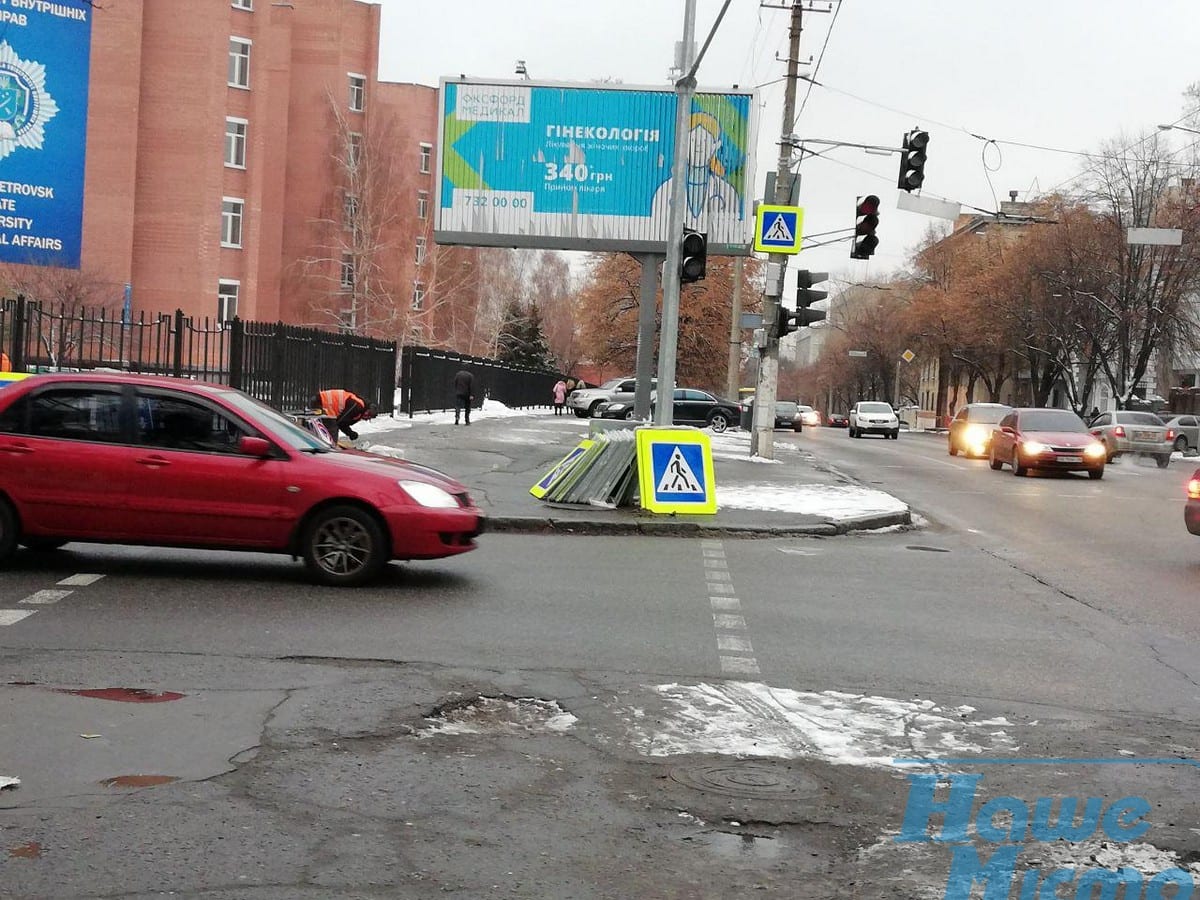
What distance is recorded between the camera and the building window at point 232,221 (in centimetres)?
4891

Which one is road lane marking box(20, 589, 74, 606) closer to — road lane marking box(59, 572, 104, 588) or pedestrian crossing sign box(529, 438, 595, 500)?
road lane marking box(59, 572, 104, 588)

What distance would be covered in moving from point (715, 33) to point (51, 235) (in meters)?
10.3

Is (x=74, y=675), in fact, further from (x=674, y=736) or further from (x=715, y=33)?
(x=715, y=33)

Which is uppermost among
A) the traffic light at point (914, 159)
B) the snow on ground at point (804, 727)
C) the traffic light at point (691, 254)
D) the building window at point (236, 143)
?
the building window at point (236, 143)

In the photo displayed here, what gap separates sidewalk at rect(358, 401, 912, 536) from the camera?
1492 cm

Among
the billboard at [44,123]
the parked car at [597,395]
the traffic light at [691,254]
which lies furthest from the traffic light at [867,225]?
the parked car at [597,395]

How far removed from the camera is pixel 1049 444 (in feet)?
90.5

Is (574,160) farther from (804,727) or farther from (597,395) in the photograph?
(597,395)

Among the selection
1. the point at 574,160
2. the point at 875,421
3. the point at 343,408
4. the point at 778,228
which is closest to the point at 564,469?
the point at 343,408

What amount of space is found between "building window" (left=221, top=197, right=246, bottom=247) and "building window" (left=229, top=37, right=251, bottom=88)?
4.29m

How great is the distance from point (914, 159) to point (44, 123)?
1408 centimetres

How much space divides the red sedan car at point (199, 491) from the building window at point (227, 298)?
40.1 metres

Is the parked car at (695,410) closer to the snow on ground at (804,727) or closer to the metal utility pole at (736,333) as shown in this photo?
the metal utility pole at (736,333)

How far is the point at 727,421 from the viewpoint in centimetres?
4822
